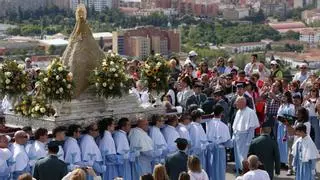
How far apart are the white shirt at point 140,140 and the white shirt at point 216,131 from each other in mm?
1230

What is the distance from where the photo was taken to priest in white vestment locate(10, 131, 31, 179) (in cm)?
1155

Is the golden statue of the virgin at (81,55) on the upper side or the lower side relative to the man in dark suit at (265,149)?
upper

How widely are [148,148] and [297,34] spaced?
146972 millimetres

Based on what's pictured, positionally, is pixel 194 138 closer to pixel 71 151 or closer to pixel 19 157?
pixel 71 151

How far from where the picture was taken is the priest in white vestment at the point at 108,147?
12.4 metres

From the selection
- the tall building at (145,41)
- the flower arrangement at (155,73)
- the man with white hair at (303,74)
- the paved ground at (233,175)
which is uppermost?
the flower arrangement at (155,73)

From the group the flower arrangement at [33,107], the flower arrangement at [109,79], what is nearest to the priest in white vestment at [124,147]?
the flower arrangement at [109,79]

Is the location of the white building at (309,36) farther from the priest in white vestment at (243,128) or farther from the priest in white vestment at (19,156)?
the priest in white vestment at (19,156)

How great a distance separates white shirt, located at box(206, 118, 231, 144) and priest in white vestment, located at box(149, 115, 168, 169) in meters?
0.92

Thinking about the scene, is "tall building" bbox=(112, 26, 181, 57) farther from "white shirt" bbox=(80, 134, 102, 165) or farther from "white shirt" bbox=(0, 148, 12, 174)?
"white shirt" bbox=(0, 148, 12, 174)

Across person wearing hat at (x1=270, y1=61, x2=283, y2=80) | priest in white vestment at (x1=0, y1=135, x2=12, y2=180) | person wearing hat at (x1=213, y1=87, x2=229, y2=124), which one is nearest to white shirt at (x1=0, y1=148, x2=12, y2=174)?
priest in white vestment at (x1=0, y1=135, x2=12, y2=180)

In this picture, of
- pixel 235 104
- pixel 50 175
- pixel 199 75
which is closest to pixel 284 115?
pixel 235 104

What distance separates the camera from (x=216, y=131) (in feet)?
44.8

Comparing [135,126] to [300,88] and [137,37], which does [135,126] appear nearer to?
[300,88]
